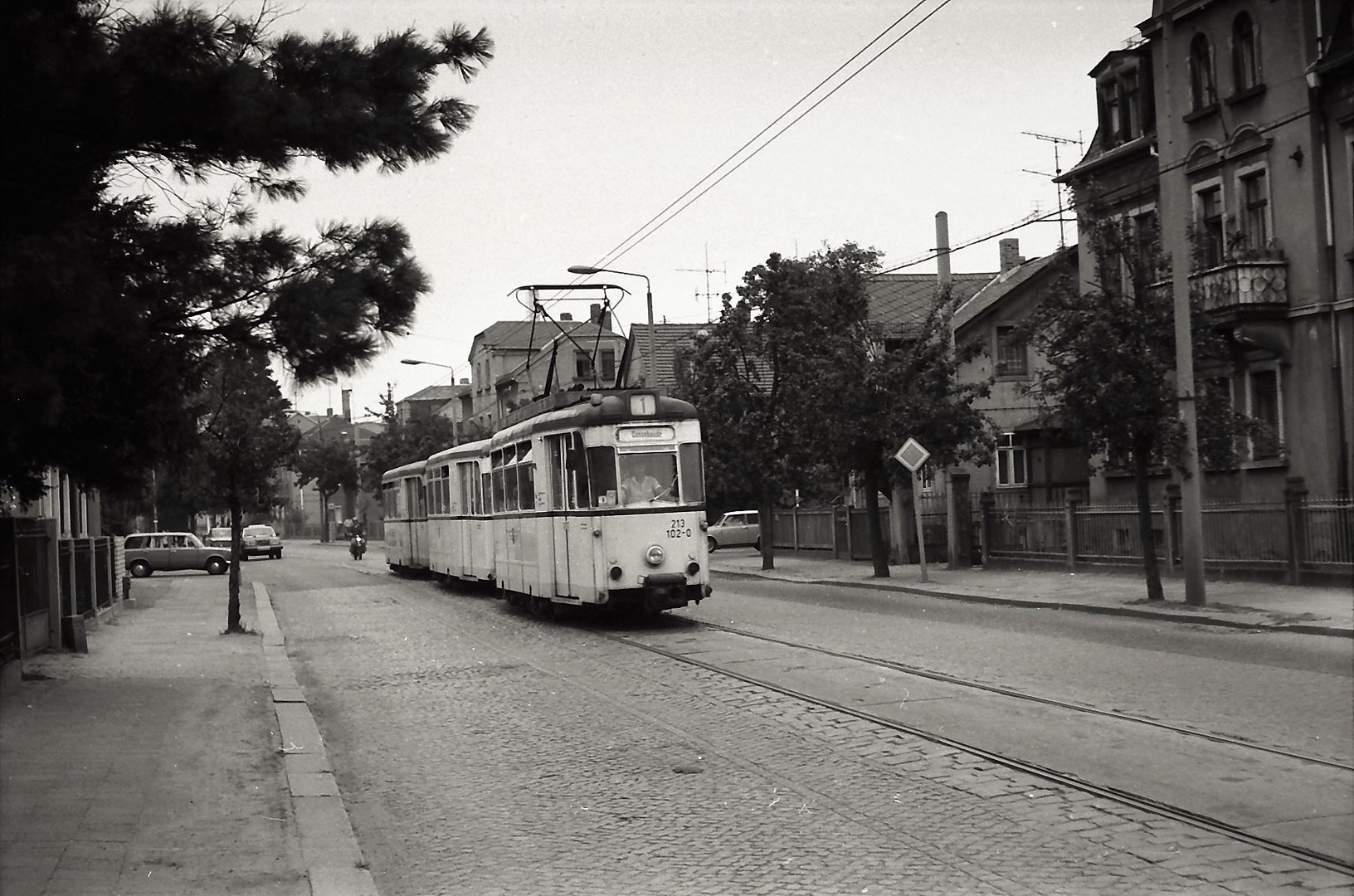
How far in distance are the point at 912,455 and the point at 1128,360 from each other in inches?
316

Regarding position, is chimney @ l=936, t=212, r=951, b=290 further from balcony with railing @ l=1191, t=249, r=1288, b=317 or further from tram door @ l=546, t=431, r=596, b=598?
tram door @ l=546, t=431, r=596, b=598

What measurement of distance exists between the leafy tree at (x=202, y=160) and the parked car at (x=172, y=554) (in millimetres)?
42312

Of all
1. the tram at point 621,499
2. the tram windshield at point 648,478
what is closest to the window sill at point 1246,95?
the tram at point 621,499

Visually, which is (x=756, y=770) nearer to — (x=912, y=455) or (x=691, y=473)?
(x=691, y=473)

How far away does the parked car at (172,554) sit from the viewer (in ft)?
156

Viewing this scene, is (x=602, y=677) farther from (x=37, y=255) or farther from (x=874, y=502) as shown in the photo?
(x=874, y=502)

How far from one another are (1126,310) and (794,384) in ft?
39.9

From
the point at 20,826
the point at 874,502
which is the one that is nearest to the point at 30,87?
the point at 20,826

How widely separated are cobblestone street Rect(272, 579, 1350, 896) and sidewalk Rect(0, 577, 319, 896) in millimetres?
616

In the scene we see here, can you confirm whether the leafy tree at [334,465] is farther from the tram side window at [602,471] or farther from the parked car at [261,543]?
the tram side window at [602,471]

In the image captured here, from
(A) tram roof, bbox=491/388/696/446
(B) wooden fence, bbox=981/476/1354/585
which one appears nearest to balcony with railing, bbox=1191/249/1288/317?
(B) wooden fence, bbox=981/476/1354/585

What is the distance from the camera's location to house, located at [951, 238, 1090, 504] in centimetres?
4009

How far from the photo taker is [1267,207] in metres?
25.1

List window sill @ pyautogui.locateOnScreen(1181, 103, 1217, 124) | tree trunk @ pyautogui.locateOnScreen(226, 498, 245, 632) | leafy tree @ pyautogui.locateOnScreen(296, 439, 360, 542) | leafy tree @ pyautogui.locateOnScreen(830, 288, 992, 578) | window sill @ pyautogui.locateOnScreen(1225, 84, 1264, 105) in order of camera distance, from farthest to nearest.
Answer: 1. leafy tree @ pyautogui.locateOnScreen(296, 439, 360, 542)
2. leafy tree @ pyautogui.locateOnScreen(830, 288, 992, 578)
3. window sill @ pyautogui.locateOnScreen(1181, 103, 1217, 124)
4. window sill @ pyautogui.locateOnScreen(1225, 84, 1264, 105)
5. tree trunk @ pyautogui.locateOnScreen(226, 498, 245, 632)
